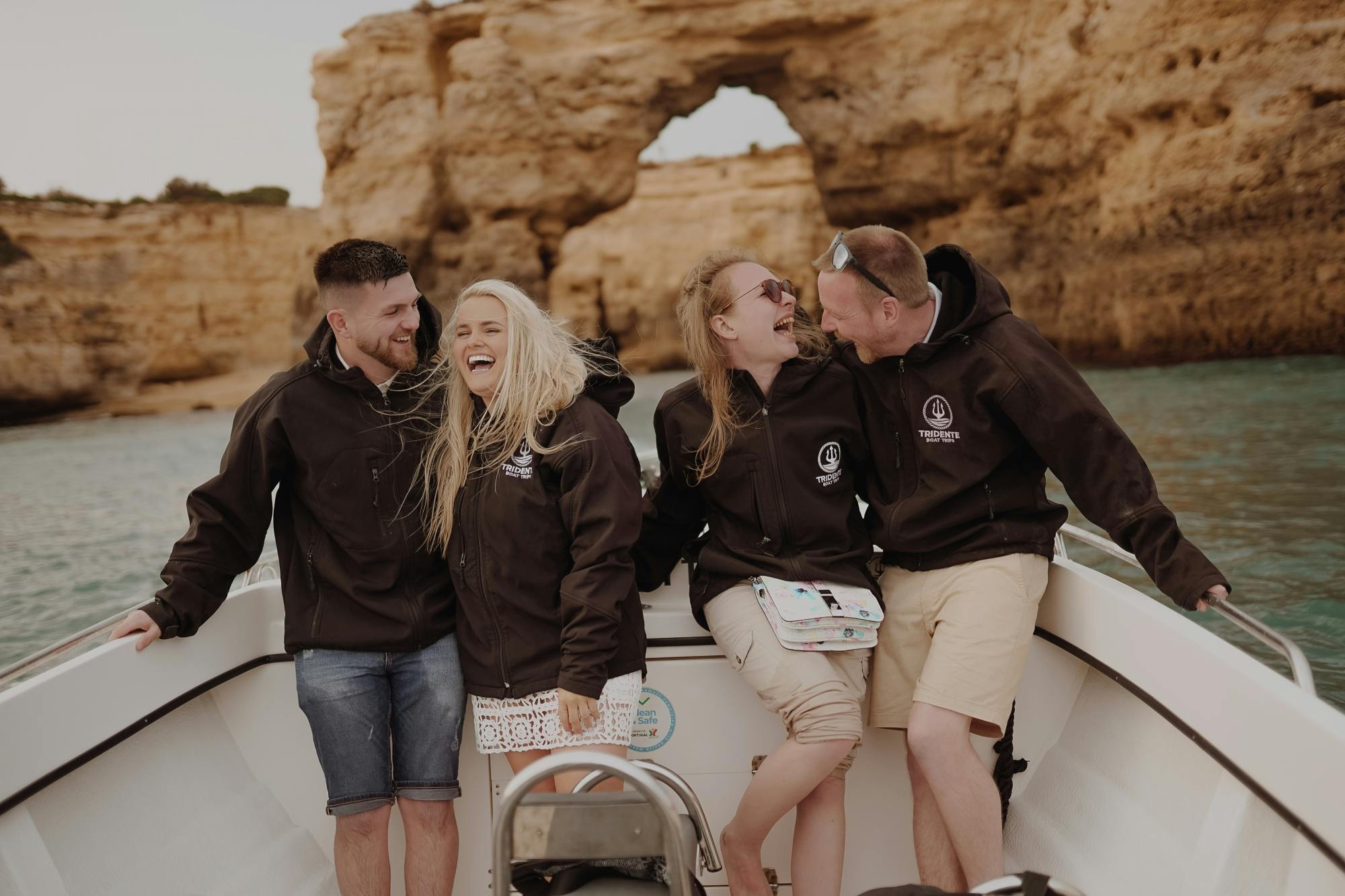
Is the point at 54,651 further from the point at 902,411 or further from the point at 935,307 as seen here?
the point at 935,307

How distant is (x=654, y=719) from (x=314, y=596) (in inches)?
33.3

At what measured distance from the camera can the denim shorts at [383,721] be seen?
1962mm

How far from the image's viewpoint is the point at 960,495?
83.0 inches

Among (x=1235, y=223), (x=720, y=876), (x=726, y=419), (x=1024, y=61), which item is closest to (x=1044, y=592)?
(x=726, y=419)

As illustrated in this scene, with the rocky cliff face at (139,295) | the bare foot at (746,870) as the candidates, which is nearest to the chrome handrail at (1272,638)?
the bare foot at (746,870)

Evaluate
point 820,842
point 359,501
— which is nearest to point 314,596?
point 359,501

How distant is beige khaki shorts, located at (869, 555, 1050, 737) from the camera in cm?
197

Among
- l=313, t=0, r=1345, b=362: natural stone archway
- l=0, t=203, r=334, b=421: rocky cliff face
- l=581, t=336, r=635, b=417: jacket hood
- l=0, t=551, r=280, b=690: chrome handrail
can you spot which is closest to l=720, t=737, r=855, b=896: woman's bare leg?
l=581, t=336, r=635, b=417: jacket hood

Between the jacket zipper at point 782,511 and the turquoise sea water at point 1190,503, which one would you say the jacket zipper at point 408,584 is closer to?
the jacket zipper at point 782,511

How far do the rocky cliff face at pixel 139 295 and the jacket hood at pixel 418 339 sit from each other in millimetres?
23200

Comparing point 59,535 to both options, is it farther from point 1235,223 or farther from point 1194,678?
point 1235,223

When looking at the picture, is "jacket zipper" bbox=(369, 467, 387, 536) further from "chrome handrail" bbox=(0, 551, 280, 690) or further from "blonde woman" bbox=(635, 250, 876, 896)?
"blonde woman" bbox=(635, 250, 876, 896)

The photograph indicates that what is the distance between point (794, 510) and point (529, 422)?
0.60 m

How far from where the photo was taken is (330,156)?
2225cm
